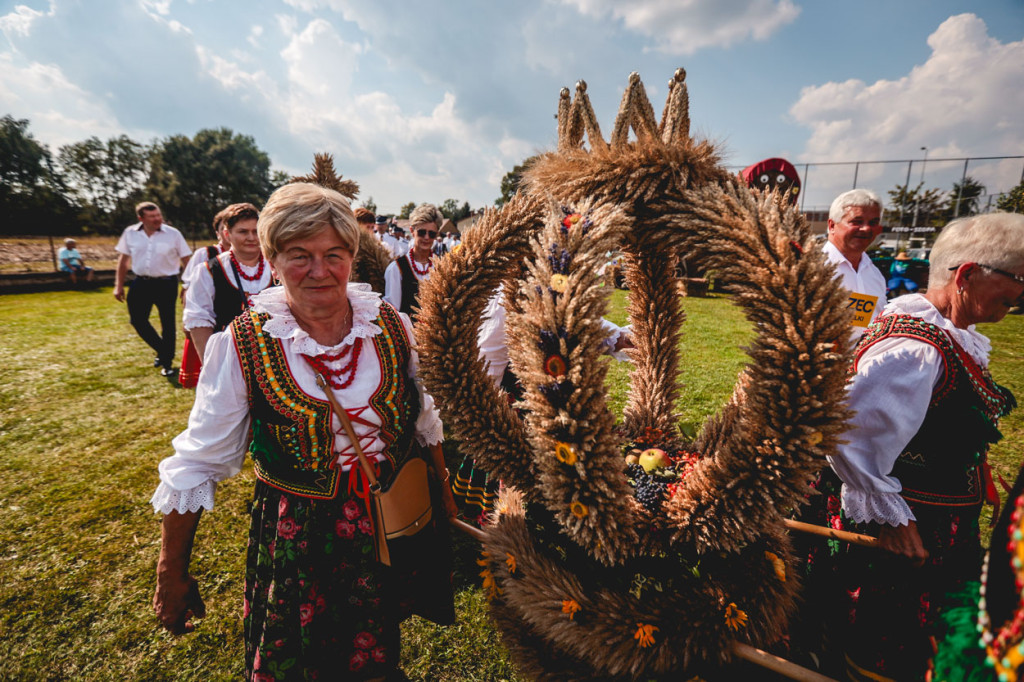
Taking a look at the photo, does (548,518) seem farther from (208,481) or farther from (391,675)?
(208,481)

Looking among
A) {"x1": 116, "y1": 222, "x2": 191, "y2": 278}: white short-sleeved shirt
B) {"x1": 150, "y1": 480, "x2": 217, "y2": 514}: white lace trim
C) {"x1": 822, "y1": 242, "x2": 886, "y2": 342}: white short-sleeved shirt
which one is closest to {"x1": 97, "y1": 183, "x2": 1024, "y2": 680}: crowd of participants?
{"x1": 150, "y1": 480, "x2": 217, "y2": 514}: white lace trim

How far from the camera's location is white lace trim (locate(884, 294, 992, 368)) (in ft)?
5.82

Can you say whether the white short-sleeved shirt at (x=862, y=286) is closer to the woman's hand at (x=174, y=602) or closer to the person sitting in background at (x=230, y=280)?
the woman's hand at (x=174, y=602)

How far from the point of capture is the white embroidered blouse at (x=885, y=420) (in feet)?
5.33

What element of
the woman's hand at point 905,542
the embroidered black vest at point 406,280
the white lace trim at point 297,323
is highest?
the embroidered black vest at point 406,280

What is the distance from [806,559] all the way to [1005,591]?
182 cm

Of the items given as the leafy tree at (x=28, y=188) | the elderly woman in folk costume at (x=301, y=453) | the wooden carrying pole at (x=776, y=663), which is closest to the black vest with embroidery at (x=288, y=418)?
the elderly woman in folk costume at (x=301, y=453)

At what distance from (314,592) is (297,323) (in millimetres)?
980

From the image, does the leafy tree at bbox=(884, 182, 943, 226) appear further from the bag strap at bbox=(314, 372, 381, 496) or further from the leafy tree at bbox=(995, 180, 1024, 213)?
the bag strap at bbox=(314, 372, 381, 496)

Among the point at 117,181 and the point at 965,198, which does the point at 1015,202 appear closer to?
the point at 965,198

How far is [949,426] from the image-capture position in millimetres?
1744

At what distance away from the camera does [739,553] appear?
4.69 ft

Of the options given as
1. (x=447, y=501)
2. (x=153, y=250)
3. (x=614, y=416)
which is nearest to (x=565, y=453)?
(x=614, y=416)

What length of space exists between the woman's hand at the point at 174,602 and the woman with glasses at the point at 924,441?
7.99 ft
